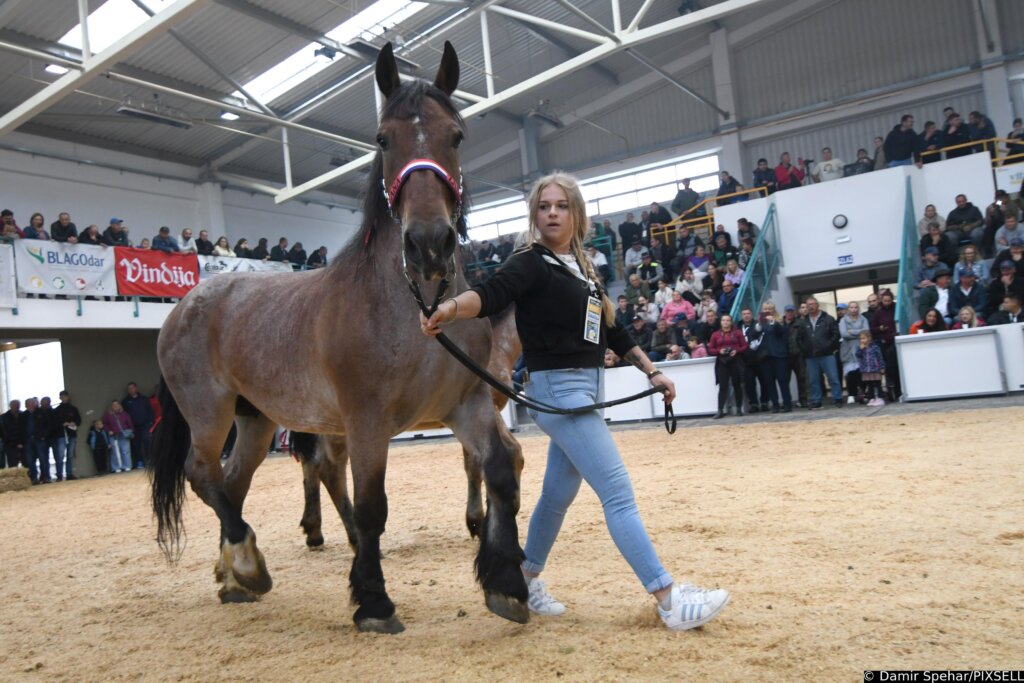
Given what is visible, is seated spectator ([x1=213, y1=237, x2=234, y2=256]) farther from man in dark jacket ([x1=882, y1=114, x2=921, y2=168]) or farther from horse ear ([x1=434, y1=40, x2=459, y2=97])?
horse ear ([x1=434, y1=40, x2=459, y2=97])

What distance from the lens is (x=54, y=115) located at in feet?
66.7

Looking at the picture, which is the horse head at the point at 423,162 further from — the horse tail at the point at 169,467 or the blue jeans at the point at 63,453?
the blue jeans at the point at 63,453

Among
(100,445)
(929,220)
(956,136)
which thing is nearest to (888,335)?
(929,220)

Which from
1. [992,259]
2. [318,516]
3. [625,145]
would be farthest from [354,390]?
[625,145]

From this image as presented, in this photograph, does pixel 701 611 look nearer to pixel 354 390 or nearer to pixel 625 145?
pixel 354 390

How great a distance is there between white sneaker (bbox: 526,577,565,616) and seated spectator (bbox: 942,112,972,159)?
17.5 metres

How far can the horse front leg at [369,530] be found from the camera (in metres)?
3.49

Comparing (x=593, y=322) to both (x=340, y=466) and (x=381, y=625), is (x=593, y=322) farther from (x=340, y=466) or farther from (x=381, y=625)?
(x=340, y=466)

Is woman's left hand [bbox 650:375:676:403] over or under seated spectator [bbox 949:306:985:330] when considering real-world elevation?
under

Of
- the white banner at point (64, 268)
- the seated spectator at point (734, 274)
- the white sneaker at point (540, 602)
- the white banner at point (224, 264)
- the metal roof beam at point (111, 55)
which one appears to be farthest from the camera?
the white banner at point (224, 264)

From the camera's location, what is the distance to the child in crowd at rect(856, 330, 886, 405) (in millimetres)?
13031

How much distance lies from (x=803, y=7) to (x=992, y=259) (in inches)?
526

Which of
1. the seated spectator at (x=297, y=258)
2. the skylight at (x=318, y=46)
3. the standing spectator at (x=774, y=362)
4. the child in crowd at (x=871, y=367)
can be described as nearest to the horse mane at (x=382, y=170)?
the standing spectator at (x=774, y=362)

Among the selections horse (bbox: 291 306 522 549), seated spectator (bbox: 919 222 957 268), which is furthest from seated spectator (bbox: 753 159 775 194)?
horse (bbox: 291 306 522 549)
